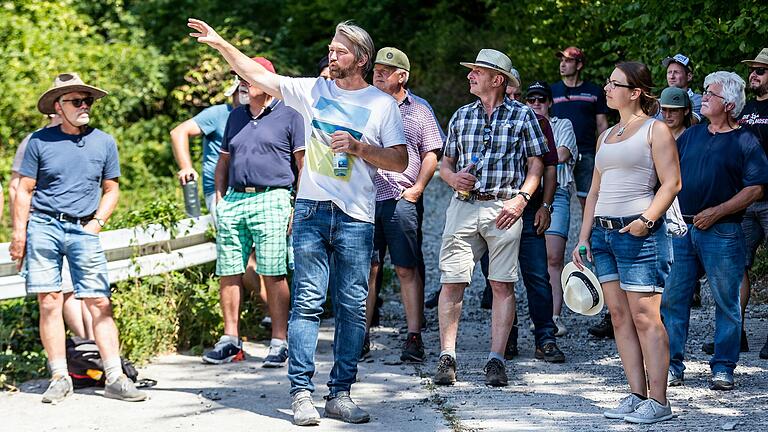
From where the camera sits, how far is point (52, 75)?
15.7m

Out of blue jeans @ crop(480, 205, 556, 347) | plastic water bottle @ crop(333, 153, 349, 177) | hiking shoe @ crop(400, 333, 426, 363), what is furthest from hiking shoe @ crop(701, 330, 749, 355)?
plastic water bottle @ crop(333, 153, 349, 177)

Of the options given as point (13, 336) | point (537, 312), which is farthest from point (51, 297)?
point (537, 312)

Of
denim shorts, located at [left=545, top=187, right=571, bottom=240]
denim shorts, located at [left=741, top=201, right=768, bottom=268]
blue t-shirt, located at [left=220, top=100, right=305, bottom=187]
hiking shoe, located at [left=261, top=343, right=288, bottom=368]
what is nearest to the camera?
denim shorts, located at [left=741, top=201, right=768, bottom=268]

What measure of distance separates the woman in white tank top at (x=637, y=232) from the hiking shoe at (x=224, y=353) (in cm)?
283

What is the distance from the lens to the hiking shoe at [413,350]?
25.2 feet

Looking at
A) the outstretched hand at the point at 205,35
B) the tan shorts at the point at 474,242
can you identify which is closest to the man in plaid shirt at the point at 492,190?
the tan shorts at the point at 474,242

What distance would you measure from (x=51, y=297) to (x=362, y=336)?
6.63ft

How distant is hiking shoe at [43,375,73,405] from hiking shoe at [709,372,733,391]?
152 inches

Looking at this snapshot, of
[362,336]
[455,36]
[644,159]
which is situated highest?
[455,36]

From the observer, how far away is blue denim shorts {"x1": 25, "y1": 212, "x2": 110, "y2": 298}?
6.93 meters

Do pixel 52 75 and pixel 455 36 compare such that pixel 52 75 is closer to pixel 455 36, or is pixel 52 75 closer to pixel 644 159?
pixel 455 36

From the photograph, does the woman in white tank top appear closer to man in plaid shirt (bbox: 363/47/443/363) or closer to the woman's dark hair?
the woman's dark hair

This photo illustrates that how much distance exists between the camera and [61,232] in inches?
275

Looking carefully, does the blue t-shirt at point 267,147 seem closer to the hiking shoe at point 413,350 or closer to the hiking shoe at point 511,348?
the hiking shoe at point 413,350
